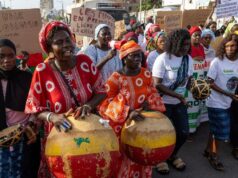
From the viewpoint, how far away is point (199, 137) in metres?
6.09

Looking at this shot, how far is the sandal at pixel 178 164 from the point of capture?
4805 millimetres

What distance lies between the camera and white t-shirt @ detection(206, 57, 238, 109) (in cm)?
466

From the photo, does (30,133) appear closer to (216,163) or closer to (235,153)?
(216,163)

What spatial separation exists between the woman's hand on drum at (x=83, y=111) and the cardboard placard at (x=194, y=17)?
690cm

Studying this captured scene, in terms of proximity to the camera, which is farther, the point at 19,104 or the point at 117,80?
the point at 117,80

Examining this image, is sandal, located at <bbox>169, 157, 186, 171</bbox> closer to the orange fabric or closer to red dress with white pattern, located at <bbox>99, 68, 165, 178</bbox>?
red dress with white pattern, located at <bbox>99, 68, 165, 178</bbox>

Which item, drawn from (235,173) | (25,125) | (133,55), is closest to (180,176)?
(235,173)

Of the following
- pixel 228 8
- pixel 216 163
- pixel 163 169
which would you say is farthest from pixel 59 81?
pixel 228 8

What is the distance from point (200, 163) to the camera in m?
5.05

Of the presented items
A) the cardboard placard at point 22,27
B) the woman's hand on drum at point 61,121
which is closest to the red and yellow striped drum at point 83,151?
the woman's hand on drum at point 61,121

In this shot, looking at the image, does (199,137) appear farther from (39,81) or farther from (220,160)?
(39,81)

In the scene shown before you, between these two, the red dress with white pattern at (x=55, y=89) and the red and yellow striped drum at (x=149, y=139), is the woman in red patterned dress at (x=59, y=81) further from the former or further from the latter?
the red and yellow striped drum at (x=149, y=139)

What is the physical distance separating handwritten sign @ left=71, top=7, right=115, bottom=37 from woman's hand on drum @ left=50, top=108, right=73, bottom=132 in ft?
14.6

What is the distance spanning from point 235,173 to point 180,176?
73 centimetres
